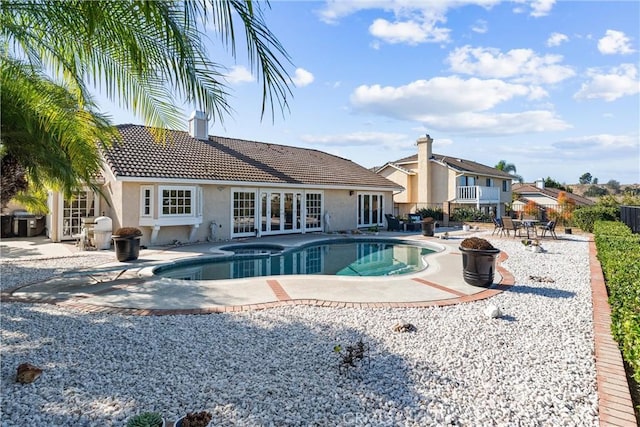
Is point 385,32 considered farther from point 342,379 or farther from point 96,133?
point 342,379

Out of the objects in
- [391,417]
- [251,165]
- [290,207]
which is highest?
[251,165]

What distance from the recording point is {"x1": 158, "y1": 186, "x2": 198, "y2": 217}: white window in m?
15.5

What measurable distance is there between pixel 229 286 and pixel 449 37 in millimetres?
12660

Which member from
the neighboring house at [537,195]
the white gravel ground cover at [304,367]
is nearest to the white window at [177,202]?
the white gravel ground cover at [304,367]

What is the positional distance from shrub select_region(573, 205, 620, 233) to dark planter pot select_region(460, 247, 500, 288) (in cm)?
1798

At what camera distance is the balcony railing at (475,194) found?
3219 cm

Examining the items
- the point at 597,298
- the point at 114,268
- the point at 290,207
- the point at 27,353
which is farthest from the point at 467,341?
the point at 290,207

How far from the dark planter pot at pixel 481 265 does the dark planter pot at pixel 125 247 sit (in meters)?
10.5

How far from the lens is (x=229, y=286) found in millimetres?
8578

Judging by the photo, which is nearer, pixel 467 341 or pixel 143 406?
pixel 143 406

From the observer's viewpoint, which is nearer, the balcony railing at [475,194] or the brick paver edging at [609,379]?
the brick paver edging at [609,379]

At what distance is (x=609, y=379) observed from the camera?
163 inches

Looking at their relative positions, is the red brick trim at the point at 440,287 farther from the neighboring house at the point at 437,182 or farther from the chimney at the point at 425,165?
the chimney at the point at 425,165

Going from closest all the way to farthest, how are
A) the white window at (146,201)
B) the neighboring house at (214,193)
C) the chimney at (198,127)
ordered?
the white window at (146,201) → the neighboring house at (214,193) → the chimney at (198,127)
